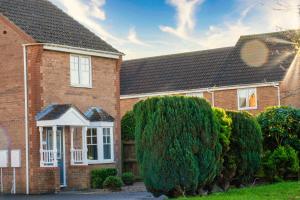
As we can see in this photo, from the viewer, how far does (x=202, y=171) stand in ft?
68.0

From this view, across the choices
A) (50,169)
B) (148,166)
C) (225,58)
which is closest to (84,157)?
(50,169)

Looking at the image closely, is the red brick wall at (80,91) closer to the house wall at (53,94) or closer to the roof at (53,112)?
the house wall at (53,94)

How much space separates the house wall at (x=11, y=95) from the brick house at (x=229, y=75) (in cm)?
2126

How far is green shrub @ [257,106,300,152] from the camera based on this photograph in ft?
89.0

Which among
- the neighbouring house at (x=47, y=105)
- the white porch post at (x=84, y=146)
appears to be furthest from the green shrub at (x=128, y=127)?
the white porch post at (x=84, y=146)

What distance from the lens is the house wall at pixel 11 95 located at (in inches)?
1218

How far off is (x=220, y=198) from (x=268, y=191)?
291cm

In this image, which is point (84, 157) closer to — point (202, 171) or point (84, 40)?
point (84, 40)

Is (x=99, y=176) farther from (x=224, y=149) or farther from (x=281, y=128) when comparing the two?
(x=224, y=149)

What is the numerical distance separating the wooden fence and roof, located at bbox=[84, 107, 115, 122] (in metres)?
2.72

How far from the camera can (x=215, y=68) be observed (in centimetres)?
5316

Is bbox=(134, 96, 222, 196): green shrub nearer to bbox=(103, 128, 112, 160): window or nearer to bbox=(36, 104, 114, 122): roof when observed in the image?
bbox=(36, 104, 114, 122): roof

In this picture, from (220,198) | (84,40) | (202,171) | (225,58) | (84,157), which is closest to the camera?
(220,198)

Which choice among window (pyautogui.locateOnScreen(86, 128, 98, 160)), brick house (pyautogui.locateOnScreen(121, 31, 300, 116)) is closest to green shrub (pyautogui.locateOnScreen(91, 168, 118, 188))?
window (pyautogui.locateOnScreen(86, 128, 98, 160))
